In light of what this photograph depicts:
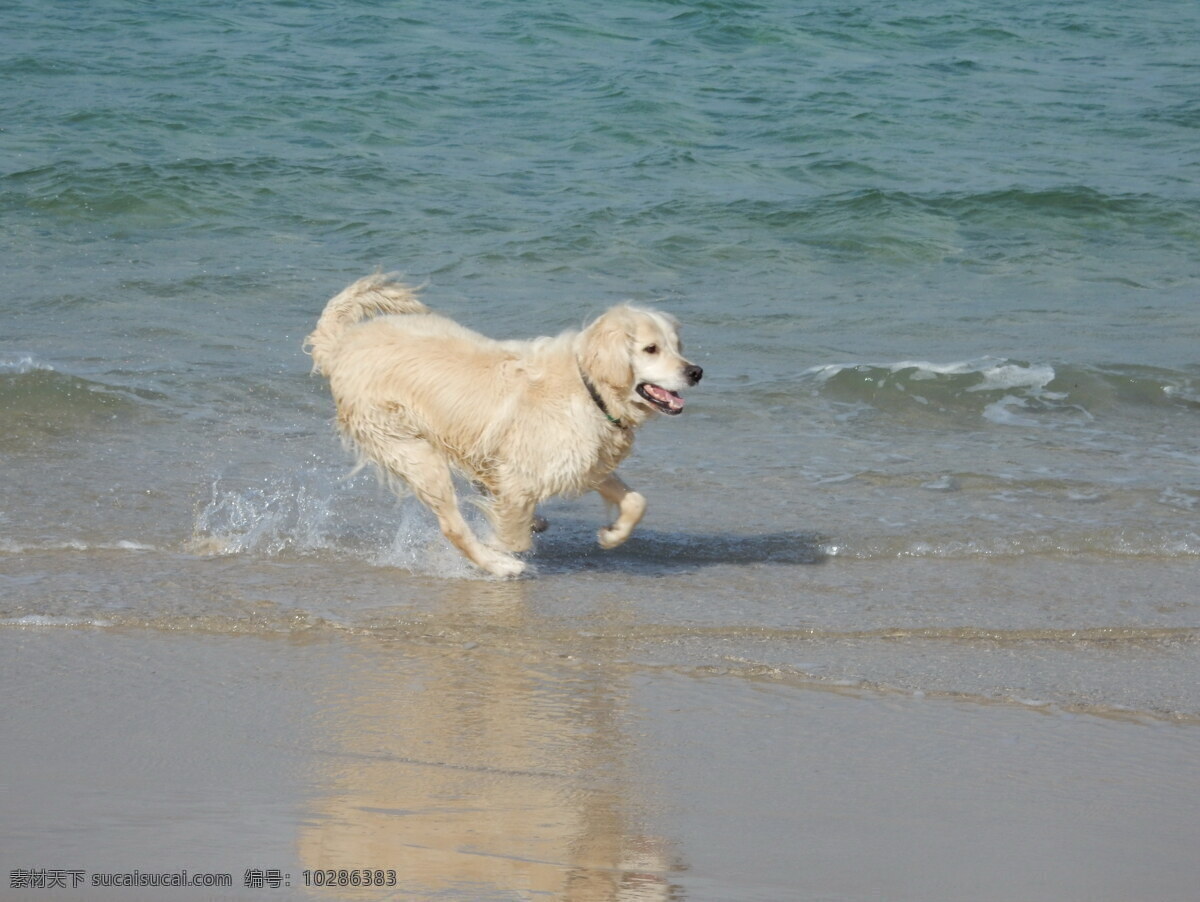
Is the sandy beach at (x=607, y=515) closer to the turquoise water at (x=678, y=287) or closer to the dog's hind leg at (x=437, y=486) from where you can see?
the turquoise water at (x=678, y=287)

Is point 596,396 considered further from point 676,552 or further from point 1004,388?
point 1004,388

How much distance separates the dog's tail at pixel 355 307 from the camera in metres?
7.03

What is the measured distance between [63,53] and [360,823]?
18.7m

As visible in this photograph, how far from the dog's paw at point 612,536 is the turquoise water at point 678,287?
0.16 metres

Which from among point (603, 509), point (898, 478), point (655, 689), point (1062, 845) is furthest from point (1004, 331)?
point (1062, 845)

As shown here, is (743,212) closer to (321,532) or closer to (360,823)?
(321,532)

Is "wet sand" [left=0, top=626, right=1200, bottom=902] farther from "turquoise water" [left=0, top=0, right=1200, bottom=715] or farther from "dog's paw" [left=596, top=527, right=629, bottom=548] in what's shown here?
"dog's paw" [left=596, top=527, right=629, bottom=548]

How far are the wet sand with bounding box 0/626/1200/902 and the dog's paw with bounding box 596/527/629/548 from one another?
1322mm

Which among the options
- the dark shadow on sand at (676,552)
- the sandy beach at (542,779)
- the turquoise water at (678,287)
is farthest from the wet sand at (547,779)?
the dark shadow on sand at (676,552)

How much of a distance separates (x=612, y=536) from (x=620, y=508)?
0.14 metres

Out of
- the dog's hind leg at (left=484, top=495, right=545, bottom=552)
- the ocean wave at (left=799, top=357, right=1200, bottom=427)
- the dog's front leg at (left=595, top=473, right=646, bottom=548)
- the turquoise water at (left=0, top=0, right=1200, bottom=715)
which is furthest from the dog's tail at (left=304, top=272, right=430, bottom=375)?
the ocean wave at (left=799, top=357, right=1200, bottom=427)

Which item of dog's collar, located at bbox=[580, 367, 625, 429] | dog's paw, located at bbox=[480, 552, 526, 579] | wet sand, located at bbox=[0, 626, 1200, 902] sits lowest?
dog's paw, located at bbox=[480, 552, 526, 579]

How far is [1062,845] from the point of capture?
387 cm

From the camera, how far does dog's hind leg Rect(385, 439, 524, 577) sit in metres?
6.88
